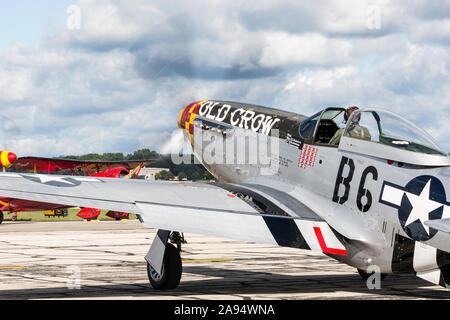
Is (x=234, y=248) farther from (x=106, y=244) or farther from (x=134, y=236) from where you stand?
(x=134, y=236)

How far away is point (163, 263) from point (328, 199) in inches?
116

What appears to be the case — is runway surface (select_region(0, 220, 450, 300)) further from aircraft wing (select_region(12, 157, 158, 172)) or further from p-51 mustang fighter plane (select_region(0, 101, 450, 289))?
aircraft wing (select_region(12, 157, 158, 172))

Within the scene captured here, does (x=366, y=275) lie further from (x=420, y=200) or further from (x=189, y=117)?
(x=189, y=117)

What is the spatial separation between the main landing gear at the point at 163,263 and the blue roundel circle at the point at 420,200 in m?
3.89

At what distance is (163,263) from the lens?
1046 cm

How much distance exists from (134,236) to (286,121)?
14.1 m

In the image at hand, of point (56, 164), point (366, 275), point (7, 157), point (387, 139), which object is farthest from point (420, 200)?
point (56, 164)

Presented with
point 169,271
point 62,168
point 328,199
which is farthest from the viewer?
point 62,168

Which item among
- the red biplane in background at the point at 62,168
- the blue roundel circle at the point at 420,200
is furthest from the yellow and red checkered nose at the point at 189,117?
the red biplane in background at the point at 62,168

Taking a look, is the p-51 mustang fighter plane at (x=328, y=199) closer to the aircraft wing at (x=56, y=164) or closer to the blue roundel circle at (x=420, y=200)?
the blue roundel circle at (x=420, y=200)

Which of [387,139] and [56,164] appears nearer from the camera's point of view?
[387,139]

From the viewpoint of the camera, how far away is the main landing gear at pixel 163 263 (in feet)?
33.8

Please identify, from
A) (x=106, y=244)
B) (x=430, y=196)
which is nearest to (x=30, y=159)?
(x=106, y=244)
